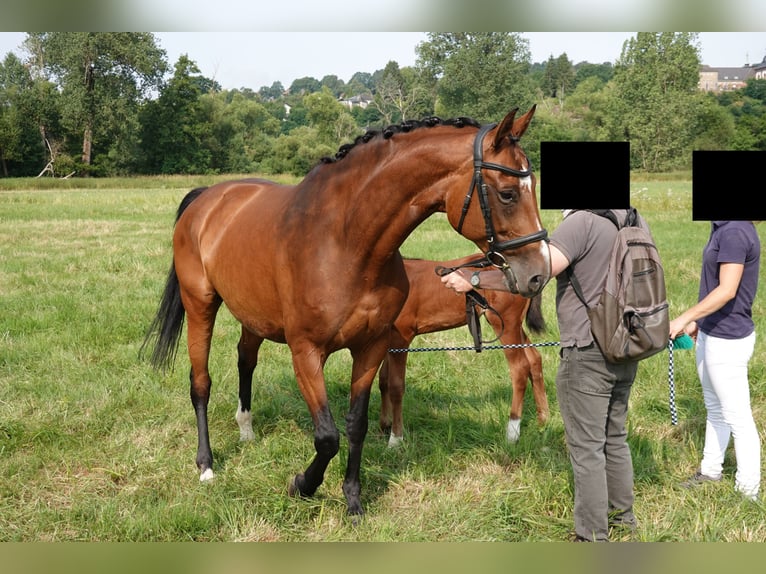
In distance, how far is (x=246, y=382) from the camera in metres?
4.96

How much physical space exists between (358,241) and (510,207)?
882 millimetres

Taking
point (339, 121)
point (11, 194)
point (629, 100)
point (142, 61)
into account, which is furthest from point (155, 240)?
point (629, 100)

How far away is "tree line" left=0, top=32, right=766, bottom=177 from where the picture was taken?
15.8 metres

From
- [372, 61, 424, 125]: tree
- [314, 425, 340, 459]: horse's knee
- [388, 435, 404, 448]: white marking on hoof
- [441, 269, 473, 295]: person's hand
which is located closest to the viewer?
[441, 269, 473, 295]: person's hand

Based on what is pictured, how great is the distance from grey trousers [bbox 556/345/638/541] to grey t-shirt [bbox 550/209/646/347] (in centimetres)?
10

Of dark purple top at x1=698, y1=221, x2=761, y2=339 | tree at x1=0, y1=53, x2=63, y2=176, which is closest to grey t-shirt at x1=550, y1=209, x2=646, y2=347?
dark purple top at x1=698, y1=221, x2=761, y2=339

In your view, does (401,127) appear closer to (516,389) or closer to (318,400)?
(318,400)

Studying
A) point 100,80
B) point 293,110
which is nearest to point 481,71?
point 293,110

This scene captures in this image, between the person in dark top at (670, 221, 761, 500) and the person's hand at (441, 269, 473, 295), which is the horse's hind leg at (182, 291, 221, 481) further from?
the person in dark top at (670, 221, 761, 500)

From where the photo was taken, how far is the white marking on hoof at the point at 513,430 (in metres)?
4.66

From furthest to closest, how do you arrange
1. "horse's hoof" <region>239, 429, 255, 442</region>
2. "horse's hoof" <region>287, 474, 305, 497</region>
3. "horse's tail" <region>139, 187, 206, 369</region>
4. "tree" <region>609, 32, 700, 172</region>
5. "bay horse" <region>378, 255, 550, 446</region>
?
1. "tree" <region>609, 32, 700, 172</region>
2. "horse's tail" <region>139, 187, 206, 369</region>
3. "bay horse" <region>378, 255, 550, 446</region>
4. "horse's hoof" <region>239, 429, 255, 442</region>
5. "horse's hoof" <region>287, 474, 305, 497</region>

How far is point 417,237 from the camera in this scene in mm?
13883

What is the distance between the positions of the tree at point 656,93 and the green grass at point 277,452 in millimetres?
24137

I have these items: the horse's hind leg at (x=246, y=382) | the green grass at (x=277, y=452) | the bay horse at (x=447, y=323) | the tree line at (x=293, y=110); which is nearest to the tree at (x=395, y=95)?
the tree line at (x=293, y=110)
